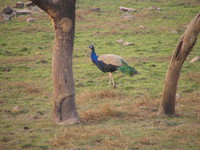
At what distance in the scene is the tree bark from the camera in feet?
29.2

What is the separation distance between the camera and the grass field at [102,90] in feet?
26.5

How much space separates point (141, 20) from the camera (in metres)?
28.3

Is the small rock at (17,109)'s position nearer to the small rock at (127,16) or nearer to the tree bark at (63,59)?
the tree bark at (63,59)

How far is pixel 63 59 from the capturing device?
9.12m

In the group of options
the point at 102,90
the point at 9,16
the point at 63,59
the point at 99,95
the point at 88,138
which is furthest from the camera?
the point at 9,16

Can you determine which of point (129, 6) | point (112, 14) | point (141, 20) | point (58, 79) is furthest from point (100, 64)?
point (129, 6)

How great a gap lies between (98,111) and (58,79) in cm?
147

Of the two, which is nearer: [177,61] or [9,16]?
[177,61]

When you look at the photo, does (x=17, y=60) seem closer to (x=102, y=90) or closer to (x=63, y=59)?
(x=102, y=90)

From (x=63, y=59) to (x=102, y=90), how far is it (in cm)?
394

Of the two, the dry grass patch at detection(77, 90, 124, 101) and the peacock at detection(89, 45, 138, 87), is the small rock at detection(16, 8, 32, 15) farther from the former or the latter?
the dry grass patch at detection(77, 90, 124, 101)

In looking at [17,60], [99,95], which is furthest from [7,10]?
[99,95]

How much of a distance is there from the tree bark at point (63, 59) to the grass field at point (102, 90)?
1.30 ft

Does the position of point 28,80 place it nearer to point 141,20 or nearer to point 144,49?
point 144,49
